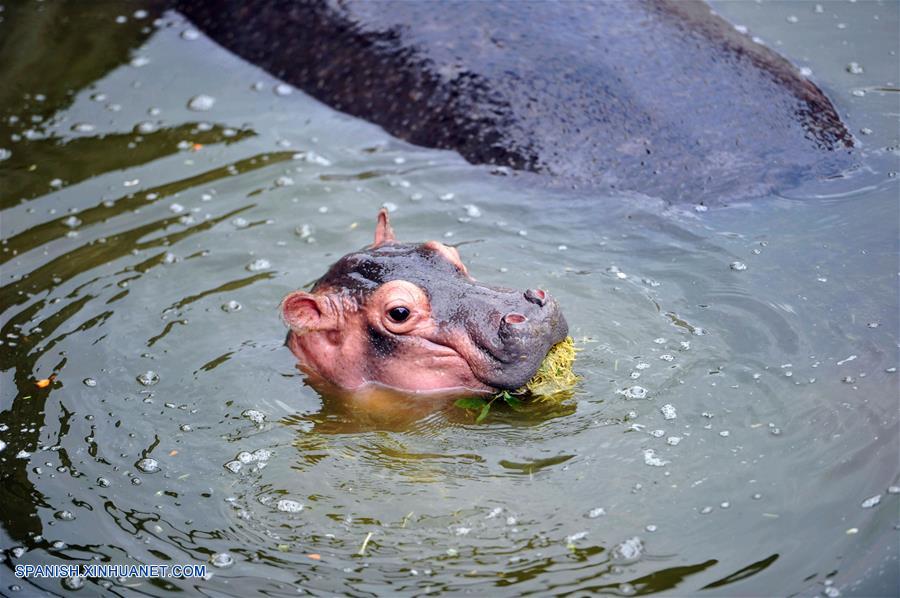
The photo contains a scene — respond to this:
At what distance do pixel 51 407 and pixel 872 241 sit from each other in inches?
199

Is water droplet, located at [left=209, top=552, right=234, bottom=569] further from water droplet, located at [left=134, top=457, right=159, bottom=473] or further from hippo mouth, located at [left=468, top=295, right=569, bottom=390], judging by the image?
hippo mouth, located at [left=468, top=295, right=569, bottom=390]

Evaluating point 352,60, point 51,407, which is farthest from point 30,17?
point 51,407

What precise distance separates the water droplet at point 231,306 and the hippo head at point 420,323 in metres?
0.99

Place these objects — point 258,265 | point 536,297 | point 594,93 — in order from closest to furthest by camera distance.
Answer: point 536,297
point 258,265
point 594,93

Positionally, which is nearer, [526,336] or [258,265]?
[526,336]

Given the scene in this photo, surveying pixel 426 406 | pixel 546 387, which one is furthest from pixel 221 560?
pixel 546 387

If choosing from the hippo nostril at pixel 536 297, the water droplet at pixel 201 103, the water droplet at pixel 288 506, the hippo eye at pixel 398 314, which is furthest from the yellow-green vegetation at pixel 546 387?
the water droplet at pixel 201 103

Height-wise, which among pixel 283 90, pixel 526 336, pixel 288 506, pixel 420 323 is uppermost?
pixel 283 90

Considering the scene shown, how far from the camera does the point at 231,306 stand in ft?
23.5

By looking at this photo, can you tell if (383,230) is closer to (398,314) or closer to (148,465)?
(398,314)

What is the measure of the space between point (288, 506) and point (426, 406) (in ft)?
3.25

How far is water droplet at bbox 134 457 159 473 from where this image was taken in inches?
230

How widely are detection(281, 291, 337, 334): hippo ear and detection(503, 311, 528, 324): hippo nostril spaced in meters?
1.06

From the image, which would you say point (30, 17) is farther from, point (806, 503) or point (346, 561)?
point (806, 503)
